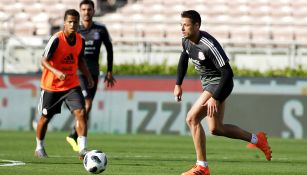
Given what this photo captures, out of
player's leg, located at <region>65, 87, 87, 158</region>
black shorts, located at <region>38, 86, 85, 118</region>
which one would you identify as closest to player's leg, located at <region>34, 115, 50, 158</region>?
black shorts, located at <region>38, 86, 85, 118</region>

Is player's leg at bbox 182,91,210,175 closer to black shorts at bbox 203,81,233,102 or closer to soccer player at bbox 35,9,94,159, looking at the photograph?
black shorts at bbox 203,81,233,102

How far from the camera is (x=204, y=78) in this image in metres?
11.7

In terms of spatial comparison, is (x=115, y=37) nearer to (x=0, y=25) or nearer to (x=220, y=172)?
(x=0, y=25)

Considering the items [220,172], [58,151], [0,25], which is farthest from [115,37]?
[220,172]

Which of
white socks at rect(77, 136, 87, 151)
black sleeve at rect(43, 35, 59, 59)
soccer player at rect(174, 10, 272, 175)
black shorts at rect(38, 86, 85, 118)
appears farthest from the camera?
black shorts at rect(38, 86, 85, 118)

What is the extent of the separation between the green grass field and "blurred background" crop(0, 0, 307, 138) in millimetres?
1199

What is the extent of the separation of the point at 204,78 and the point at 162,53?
50.7 ft

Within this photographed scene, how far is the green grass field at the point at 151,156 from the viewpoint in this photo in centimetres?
1189

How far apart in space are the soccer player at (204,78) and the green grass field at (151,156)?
530mm

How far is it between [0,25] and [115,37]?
3599 millimetres

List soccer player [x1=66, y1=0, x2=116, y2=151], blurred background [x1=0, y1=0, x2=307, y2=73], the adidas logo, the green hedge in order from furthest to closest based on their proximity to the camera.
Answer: blurred background [x1=0, y1=0, x2=307, y2=73] < the green hedge < soccer player [x1=66, y1=0, x2=116, y2=151] < the adidas logo

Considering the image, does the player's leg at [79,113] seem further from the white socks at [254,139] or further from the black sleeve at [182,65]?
the white socks at [254,139]

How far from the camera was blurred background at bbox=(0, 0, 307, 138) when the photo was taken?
23062mm

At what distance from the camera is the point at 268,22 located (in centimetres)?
2983
